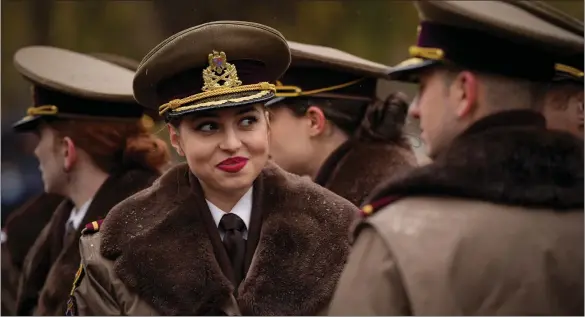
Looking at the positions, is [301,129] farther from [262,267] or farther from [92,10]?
[92,10]

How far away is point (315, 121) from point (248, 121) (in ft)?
1.45

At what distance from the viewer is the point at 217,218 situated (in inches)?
106

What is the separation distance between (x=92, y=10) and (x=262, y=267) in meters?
1.05

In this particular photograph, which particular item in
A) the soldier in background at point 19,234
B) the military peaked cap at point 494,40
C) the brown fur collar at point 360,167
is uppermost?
the military peaked cap at point 494,40

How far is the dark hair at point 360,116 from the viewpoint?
295 cm

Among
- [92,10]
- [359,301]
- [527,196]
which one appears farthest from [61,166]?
[527,196]

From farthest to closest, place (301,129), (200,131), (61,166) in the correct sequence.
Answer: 1. (61,166)
2. (301,129)
3. (200,131)

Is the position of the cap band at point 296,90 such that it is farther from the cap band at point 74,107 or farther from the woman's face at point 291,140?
the cap band at point 74,107

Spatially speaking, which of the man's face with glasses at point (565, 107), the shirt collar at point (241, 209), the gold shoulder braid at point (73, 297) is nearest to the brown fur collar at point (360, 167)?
the shirt collar at point (241, 209)

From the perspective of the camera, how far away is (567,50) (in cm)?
242

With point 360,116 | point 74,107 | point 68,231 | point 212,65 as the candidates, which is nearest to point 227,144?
→ point 212,65

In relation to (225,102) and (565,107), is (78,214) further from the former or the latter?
(565,107)

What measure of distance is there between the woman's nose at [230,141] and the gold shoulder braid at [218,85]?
0.09 m

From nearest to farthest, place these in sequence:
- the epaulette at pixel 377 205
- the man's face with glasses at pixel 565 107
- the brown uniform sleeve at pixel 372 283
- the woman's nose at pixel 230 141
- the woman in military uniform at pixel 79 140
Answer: the brown uniform sleeve at pixel 372 283
the epaulette at pixel 377 205
the man's face with glasses at pixel 565 107
the woman's nose at pixel 230 141
the woman in military uniform at pixel 79 140
